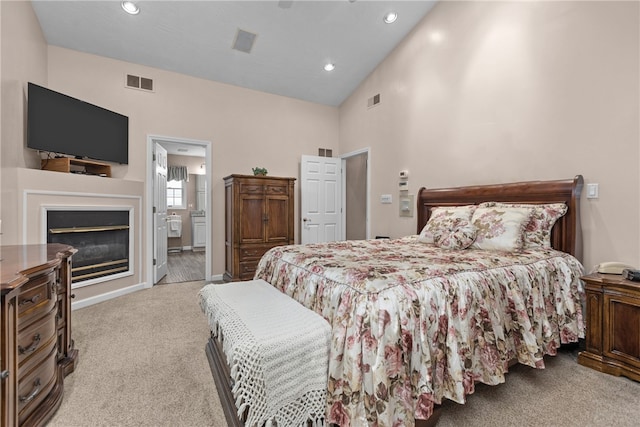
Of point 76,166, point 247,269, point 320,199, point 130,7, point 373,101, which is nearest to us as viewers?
point 130,7

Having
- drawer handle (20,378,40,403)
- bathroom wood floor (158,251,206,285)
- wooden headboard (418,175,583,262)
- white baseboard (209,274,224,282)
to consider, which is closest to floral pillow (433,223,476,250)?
wooden headboard (418,175,583,262)

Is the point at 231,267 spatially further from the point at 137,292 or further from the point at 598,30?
the point at 598,30

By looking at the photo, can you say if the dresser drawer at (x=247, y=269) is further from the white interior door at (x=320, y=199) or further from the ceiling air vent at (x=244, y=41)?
the ceiling air vent at (x=244, y=41)

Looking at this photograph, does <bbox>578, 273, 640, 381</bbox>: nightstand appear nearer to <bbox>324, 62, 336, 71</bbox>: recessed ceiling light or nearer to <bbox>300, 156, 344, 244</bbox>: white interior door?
<bbox>300, 156, 344, 244</bbox>: white interior door

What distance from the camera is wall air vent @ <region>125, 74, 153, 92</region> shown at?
4098 mm

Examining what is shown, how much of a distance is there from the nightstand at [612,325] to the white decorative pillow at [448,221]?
3.08 ft

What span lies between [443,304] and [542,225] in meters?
1.67

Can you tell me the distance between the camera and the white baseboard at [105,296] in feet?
11.0

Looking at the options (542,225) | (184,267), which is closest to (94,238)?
(184,267)

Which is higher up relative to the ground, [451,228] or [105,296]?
[451,228]

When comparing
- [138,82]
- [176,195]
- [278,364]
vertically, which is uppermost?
[138,82]

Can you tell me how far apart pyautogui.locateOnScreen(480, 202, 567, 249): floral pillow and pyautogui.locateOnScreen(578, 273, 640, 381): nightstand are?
43 centimetres

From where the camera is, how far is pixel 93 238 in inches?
143

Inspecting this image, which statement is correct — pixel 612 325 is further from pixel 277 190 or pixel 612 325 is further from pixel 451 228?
pixel 277 190
